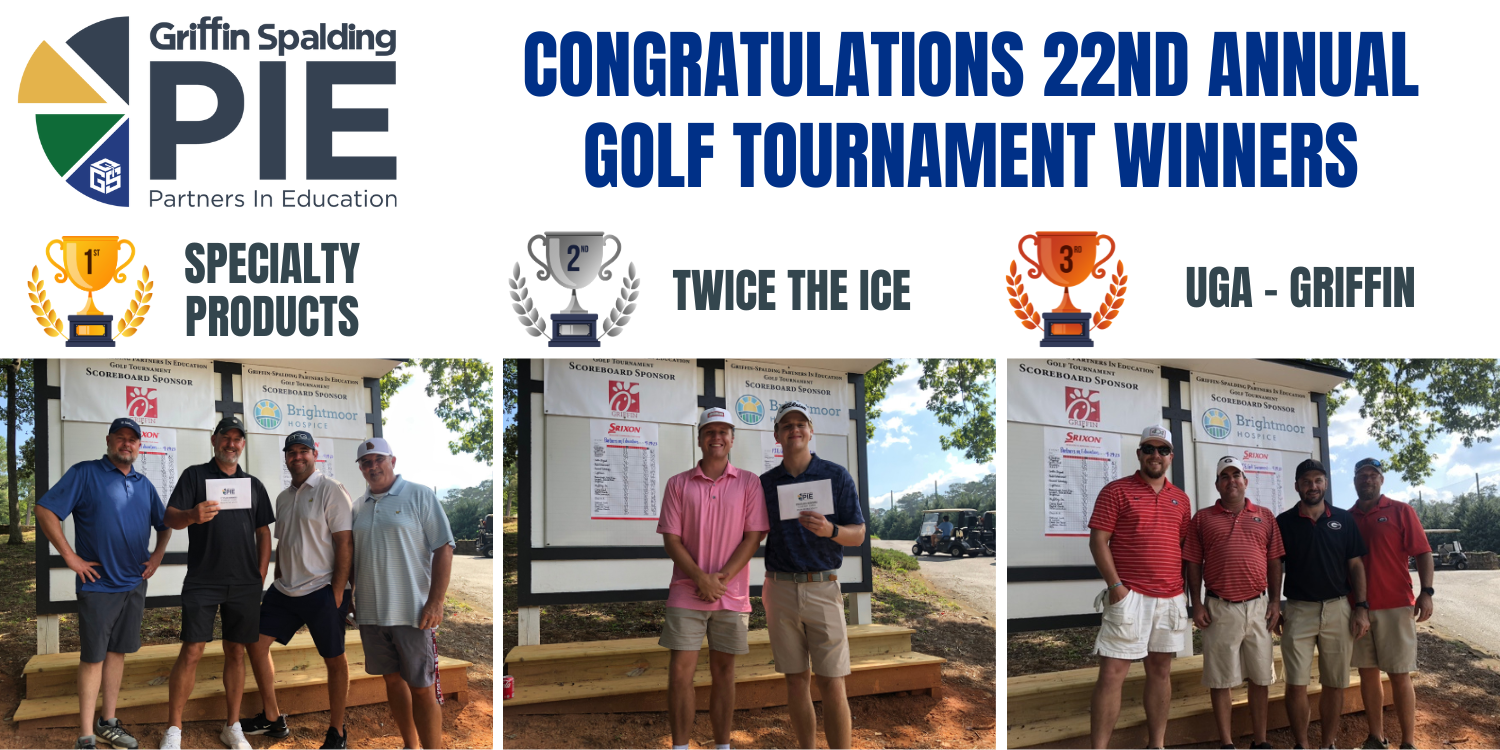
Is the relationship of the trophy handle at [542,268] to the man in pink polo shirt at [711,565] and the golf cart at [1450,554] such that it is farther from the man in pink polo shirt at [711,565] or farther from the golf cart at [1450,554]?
the golf cart at [1450,554]

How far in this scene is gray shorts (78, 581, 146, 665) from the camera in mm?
4551

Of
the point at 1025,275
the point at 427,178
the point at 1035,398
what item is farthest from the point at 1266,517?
the point at 427,178

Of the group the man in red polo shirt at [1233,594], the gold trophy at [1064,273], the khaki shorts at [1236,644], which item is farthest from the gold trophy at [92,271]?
the khaki shorts at [1236,644]

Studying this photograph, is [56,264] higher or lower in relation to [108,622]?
higher

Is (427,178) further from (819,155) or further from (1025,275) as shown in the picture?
(1025,275)

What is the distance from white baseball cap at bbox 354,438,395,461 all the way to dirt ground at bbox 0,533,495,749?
2.21 ft

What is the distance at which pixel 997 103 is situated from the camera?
15.4 feet

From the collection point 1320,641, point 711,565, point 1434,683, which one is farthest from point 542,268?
point 1434,683

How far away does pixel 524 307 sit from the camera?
15.0ft

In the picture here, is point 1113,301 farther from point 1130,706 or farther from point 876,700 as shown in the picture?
point 876,700

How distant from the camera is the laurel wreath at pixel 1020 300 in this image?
4.64 meters

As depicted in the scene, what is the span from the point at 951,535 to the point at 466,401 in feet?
7.59

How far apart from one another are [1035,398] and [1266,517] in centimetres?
120

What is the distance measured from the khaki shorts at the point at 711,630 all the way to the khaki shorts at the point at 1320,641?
257 cm
